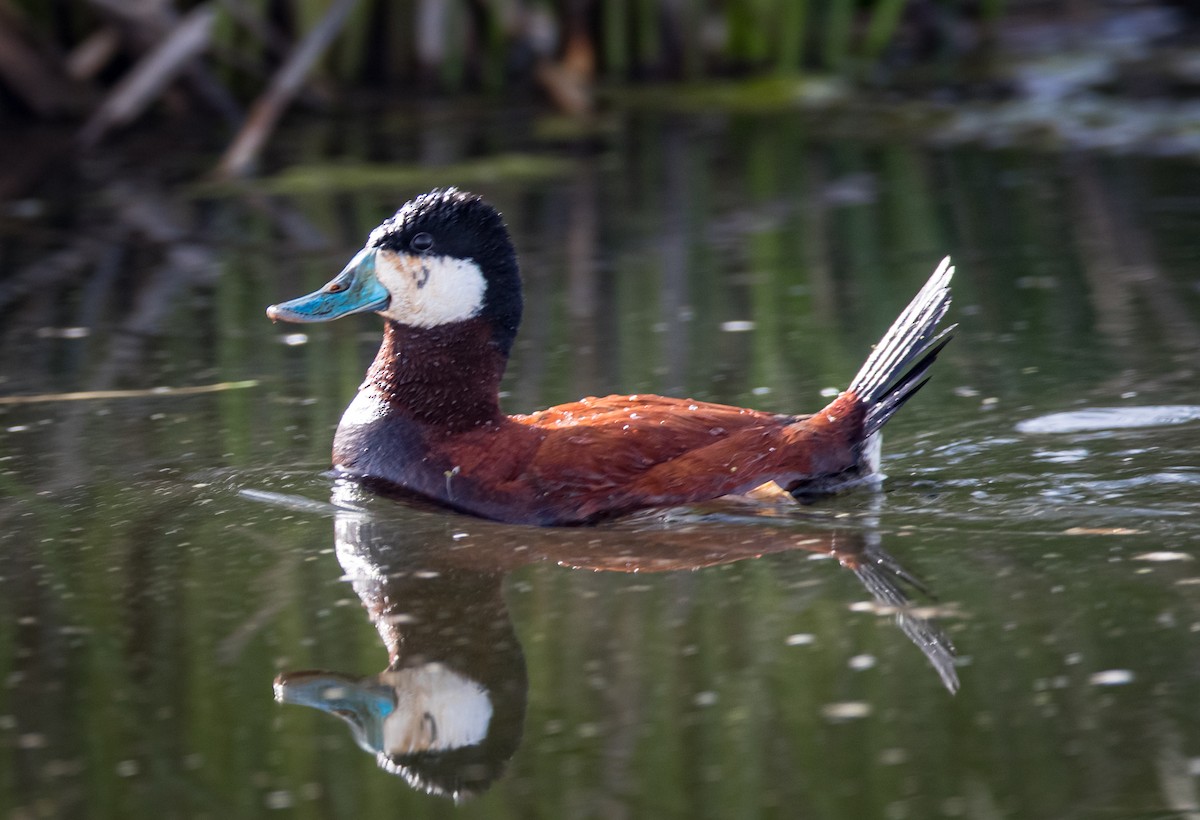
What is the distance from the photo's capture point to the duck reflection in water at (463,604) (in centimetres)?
324

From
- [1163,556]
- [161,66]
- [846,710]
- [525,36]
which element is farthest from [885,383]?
[525,36]

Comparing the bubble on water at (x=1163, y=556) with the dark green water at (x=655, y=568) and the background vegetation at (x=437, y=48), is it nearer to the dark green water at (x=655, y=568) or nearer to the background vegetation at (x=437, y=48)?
the dark green water at (x=655, y=568)

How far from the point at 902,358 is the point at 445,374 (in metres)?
1.13

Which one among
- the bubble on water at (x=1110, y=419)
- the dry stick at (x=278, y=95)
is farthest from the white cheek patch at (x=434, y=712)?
the dry stick at (x=278, y=95)

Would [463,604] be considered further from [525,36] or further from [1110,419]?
[525,36]

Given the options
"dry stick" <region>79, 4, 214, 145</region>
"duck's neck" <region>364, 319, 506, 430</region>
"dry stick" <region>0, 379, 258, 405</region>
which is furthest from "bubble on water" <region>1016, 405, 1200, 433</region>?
"dry stick" <region>79, 4, 214, 145</region>

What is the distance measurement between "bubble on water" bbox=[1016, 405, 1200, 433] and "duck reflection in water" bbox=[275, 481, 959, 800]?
3.18ft

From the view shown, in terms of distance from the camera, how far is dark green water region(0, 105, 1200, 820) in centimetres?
307

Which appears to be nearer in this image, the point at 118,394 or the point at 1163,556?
the point at 1163,556

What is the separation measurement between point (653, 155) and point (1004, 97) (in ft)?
7.55

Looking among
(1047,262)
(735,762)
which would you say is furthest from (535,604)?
(1047,262)

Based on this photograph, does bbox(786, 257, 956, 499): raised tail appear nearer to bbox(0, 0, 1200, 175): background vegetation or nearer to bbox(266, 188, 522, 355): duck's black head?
bbox(266, 188, 522, 355): duck's black head

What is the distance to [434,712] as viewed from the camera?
132 inches

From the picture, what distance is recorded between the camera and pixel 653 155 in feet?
34.1
